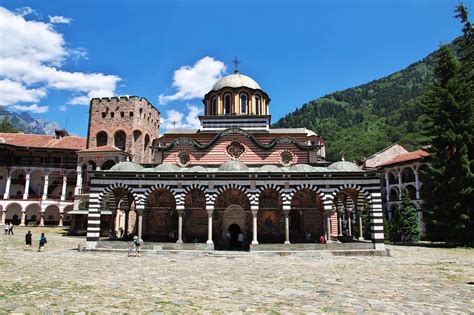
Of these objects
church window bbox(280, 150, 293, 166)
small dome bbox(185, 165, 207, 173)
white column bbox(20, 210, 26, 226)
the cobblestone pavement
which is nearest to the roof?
white column bbox(20, 210, 26, 226)

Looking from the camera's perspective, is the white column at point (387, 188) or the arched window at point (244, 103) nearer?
the arched window at point (244, 103)

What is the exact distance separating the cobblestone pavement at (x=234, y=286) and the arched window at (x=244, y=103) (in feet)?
54.6

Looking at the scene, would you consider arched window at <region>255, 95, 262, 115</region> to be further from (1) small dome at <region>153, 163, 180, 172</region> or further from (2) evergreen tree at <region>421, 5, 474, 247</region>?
(2) evergreen tree at <region>421, 5, 474, 247</region>

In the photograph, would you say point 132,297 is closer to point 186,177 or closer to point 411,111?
point 186,177

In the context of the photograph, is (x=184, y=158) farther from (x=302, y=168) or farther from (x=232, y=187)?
(x=302, y=168)

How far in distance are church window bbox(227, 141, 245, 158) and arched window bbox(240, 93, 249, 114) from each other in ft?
17.5

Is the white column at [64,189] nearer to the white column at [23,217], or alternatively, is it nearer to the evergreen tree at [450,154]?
the white column at [23,217]

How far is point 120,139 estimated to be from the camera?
4512cm

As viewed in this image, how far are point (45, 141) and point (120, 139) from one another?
11.9m

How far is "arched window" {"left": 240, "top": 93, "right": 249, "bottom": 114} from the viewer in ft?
98.4

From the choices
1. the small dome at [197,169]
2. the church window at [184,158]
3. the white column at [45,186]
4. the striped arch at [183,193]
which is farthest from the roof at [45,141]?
the striped arch at [183,193]

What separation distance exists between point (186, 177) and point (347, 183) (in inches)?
380

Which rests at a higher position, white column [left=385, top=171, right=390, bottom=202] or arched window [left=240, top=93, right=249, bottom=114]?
arched window [left=240, top=93, right=249, bottom=114]

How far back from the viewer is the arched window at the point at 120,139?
147 ft
